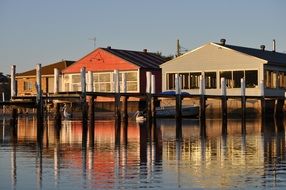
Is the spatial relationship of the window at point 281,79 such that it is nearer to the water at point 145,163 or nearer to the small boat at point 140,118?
the small boat at point 140,118

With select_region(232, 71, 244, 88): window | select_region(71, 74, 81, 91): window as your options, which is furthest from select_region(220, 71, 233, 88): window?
select_region(71, 74, 81, 91): window

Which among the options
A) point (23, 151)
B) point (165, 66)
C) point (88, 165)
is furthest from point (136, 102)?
point (88, 165)

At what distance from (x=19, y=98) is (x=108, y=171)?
2636 cm

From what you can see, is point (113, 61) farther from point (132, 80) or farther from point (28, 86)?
point (28, 86)

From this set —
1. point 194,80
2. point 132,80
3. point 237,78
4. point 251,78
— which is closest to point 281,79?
point 251,78

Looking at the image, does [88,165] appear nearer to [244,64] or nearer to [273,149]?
[273,149]

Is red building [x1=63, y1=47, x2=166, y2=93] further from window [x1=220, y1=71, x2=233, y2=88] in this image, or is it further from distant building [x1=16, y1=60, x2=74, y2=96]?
distant building [x1=16, y1=60, x2=74, y2=96]

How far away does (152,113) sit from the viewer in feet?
156

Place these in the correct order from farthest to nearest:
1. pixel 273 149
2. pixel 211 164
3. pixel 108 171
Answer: pixel 273 149
pixel 211 164
pixel 108 171

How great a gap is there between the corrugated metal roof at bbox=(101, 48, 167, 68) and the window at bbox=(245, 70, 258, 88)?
11.9m

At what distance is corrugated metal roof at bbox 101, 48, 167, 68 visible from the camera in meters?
69.5

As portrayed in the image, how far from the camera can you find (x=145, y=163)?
19484mm

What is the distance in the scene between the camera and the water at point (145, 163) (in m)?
15.5

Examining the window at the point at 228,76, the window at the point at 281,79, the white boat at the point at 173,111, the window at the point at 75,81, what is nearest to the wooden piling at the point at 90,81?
the white boat at the point at 173,111
